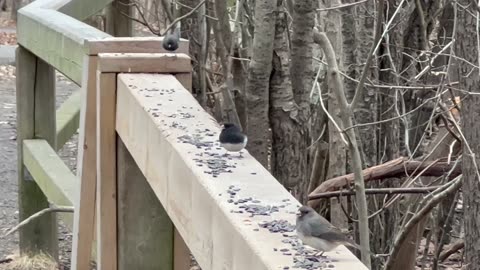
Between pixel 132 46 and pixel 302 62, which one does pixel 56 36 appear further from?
pixel 302 62

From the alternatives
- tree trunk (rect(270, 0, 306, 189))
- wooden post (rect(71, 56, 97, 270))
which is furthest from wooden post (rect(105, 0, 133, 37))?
wooden post (rect(71, 56, 97, 270))

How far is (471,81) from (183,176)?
2.13m

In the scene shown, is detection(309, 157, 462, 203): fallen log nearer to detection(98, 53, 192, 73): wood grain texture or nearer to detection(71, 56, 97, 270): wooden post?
detection(71, 56, 97, 270): wooden post

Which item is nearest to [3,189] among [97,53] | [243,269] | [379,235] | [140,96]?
[379,235]

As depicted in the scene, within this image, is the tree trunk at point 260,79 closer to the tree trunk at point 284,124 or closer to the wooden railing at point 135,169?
the tree trunk at point 284,124

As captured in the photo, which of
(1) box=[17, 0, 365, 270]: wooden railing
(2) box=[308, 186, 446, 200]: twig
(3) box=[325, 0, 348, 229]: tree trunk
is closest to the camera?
(1) box=[17, 0, 365, 270]: wooden railing

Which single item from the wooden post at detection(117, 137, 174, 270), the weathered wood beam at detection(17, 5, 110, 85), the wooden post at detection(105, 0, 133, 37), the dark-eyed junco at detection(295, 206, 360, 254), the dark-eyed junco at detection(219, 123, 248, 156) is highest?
the dark-eyed junco at detection(295, 206, 360, 254)

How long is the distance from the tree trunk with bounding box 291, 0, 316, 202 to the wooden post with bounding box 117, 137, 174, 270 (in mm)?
1925

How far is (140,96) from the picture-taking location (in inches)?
85.7

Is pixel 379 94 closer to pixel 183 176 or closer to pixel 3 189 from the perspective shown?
pixel 3 189

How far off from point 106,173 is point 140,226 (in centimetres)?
18

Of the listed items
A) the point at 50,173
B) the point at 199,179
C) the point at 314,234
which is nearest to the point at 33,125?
the point at 50,173

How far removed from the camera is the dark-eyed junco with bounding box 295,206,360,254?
129cm

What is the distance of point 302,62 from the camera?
14.6ft
